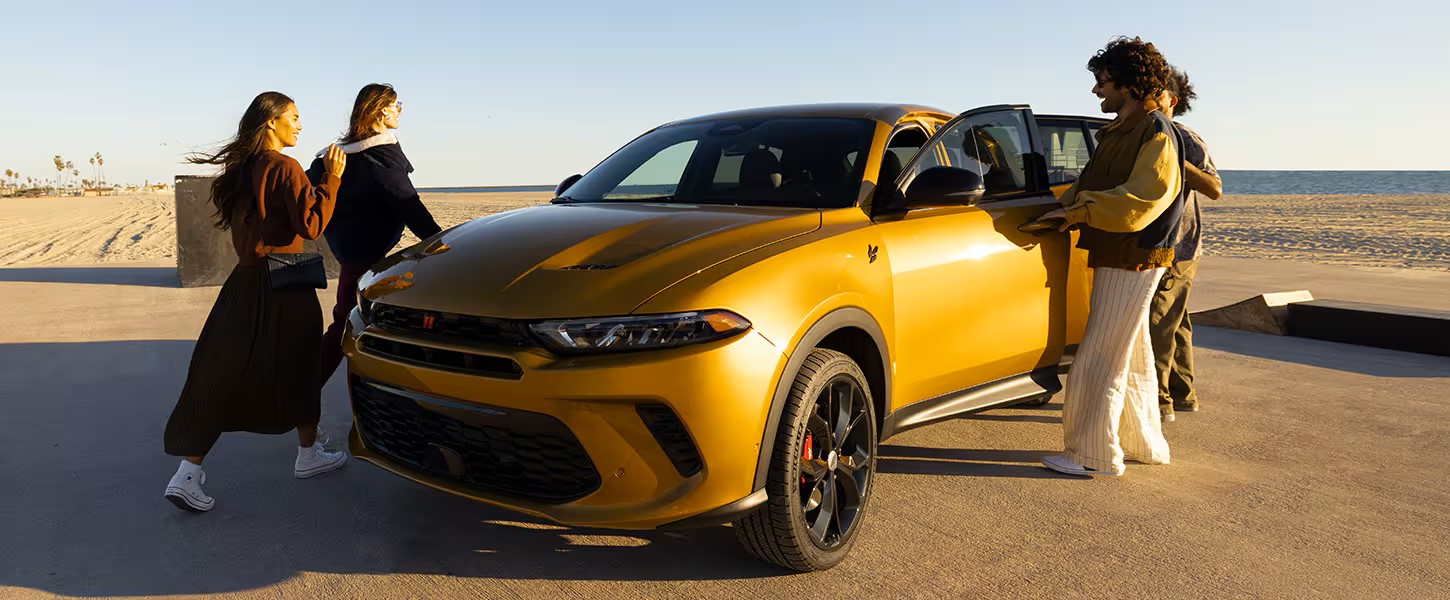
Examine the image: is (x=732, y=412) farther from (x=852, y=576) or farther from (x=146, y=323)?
(x=146, y=323)

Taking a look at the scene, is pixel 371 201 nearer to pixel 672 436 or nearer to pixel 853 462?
pixel 672 436

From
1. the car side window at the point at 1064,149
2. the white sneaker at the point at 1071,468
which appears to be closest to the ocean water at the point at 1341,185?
the car side window at the point at 1064,149

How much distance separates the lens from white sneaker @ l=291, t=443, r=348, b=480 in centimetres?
398

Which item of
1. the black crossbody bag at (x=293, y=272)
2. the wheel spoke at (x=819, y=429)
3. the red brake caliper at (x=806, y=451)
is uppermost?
the black crossbody bag at (x=293, y=272)

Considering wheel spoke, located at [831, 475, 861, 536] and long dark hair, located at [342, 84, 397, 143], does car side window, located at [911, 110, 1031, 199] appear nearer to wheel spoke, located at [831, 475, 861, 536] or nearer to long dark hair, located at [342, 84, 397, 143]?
wheel spoke, located at [831, 475, 861, 536]

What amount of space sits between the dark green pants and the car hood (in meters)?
2.80

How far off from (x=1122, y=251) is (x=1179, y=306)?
1.41m

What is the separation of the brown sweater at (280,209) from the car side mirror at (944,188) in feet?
7.67

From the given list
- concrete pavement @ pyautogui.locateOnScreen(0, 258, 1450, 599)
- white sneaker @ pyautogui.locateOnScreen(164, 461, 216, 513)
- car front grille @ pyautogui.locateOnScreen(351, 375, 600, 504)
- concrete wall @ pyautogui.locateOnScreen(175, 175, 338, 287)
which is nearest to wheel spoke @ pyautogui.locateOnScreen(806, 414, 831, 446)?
concrete pavement @ pyautogui.locateOnScreen(0, 258, 1450, 599)

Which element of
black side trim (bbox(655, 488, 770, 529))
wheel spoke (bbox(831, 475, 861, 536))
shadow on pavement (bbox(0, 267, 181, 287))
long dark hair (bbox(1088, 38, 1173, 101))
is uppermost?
long dark hair (bbox(1088, 38, 1173, 101))

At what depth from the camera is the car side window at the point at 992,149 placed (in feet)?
13.6

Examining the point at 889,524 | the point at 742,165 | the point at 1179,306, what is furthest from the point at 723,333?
the point at 1179,306

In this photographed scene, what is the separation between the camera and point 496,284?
2.85m

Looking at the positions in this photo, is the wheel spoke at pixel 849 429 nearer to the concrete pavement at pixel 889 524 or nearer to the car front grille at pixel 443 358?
the concrete pavement at pixel 889 524
